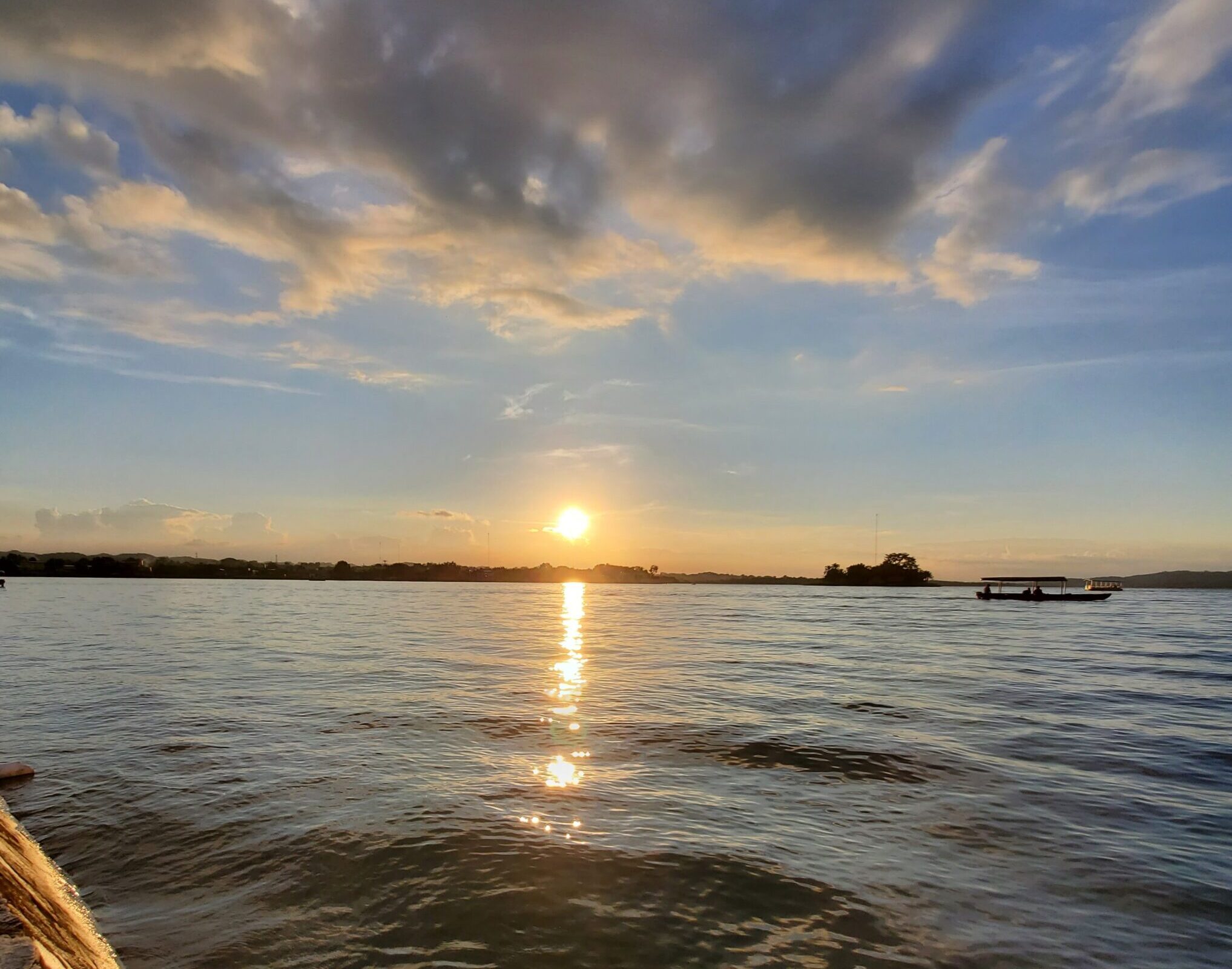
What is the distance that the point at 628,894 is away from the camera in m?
8.45

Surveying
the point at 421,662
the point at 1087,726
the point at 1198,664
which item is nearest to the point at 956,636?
the point at 1198,664

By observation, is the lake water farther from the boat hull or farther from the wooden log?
the boat hull

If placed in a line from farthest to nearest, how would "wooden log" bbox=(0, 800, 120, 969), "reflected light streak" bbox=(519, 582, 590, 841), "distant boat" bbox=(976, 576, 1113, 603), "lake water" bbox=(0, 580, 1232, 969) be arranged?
1. "distant boat" bbox=(976, 576, 1113, 603)
2. "reflected light streak" bbox=(519, 582, 590, 841)
3. "lake water" bbox=(0, 580, 1232, 969)
4. "wooden log" bbox=(0, 800, 120, 969)

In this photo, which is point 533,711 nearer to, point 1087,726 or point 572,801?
point 572,801

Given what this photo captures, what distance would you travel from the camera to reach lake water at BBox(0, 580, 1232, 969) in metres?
7.61

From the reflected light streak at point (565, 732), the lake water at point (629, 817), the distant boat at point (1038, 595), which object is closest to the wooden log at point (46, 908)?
the lake water at point (629, 817)

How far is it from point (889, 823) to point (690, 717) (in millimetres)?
8912

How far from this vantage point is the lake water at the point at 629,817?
25.0 feet

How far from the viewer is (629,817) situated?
11.2 meters

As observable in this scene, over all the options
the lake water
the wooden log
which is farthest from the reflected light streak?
the wooden log

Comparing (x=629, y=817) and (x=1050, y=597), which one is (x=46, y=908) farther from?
(x=1050, y=597)

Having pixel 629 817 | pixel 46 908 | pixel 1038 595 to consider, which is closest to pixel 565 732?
pixel 629 817

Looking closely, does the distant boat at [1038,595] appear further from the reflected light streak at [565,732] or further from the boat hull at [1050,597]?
the reflected light streak at [565,732]

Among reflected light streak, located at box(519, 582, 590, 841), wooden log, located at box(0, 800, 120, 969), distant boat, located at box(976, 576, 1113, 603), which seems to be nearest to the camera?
wooden log, located at box(0, 800, 120, 969)
